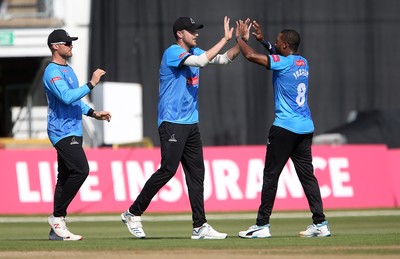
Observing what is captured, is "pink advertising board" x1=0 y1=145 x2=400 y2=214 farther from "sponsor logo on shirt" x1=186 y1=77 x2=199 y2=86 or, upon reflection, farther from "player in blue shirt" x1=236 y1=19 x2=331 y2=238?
"sponsor logo on shirt" x1=186 y1=77 x2=199 y2=86

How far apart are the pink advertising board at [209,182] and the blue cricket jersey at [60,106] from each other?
659cm

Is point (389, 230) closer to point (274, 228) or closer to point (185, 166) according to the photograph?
point (274, 228)

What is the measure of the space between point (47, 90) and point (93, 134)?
12354 millimetres

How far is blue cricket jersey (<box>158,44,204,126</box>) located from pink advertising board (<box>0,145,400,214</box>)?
6.77 metres

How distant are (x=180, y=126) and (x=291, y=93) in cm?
113

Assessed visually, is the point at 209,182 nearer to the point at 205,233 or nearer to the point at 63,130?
the point at 205,233

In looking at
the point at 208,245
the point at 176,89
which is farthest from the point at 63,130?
the point at 208,245

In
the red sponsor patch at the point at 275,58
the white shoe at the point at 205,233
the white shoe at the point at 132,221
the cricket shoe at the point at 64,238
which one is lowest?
the cricket shoe at the point at 64,238

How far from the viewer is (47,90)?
417 inches

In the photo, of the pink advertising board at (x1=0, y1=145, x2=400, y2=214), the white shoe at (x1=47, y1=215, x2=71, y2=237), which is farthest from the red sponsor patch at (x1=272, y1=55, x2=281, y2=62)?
the pink advertising board at (x1=0, y1=145, x2=400, y2=214)

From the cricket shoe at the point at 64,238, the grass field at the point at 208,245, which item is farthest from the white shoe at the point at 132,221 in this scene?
the cricket shoe at the point at 64,238

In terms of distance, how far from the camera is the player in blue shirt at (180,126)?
10414 millimetres

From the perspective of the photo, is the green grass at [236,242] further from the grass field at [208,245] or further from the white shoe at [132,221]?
the white shoe at [132,221]

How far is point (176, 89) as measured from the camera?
410 inches
